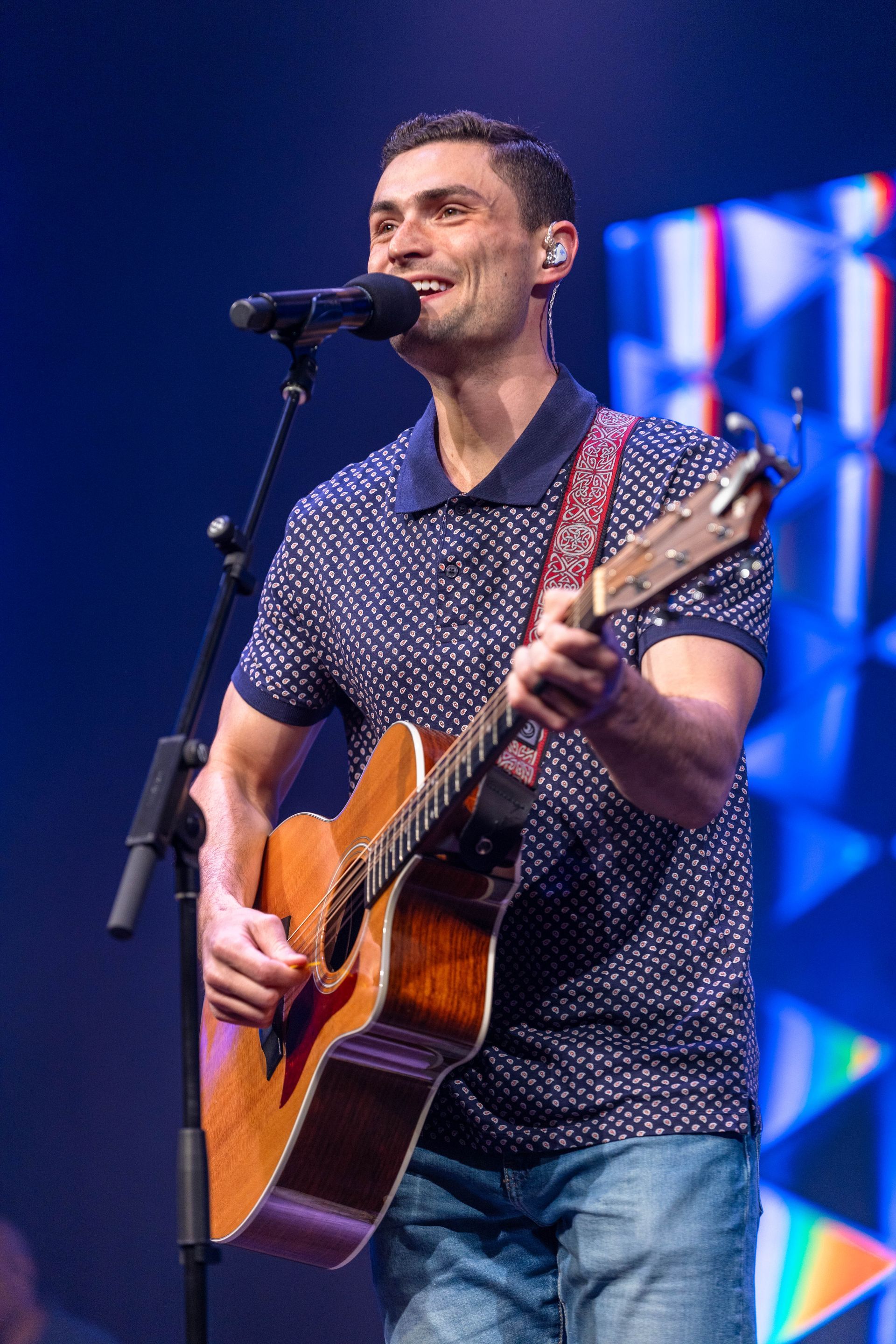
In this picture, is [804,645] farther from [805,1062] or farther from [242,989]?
[242,989]

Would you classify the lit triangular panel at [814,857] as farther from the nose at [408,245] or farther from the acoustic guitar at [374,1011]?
the nose at [408,245]

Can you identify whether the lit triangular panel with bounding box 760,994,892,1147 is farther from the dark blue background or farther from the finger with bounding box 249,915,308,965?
the finger with bounding box 249,915,308,965

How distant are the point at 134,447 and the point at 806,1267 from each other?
8.92 ft

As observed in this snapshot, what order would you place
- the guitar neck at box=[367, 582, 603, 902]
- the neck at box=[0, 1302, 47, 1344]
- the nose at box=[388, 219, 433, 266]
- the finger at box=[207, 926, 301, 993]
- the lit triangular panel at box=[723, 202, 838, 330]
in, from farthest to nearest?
the neck at box=[0, 1302, 47, 1344], the lit triangular panel at box=[723, 202, 838, 330], the nose at box=[388, 219, 433, 266], the finger at box=[207, 926, 301, 993], the guitar neck at box=[367, 582, 603, 902]

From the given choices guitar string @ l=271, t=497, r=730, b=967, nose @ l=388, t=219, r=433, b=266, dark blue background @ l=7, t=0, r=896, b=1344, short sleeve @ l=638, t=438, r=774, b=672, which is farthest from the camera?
dark blue background @ l=7, t=0, r=896, b=1344

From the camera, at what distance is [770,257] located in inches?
132

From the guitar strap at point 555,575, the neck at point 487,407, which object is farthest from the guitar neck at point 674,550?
the neck at point 487,407

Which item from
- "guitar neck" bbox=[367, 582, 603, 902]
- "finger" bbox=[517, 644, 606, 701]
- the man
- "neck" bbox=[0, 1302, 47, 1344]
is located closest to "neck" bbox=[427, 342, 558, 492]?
the man

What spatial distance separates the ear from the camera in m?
2.58

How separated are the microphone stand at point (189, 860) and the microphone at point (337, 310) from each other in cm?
4

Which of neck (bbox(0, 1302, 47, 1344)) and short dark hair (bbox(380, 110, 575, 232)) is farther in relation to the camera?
neck (bbox(0, 1302, 47, 1344))

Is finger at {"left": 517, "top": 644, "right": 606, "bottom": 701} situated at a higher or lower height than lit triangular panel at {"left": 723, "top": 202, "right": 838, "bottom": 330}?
lower

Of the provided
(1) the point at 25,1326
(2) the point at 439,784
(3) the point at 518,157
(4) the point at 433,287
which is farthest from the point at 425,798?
(1) the point at 25,1326

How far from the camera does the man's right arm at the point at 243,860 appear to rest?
6.95ft
